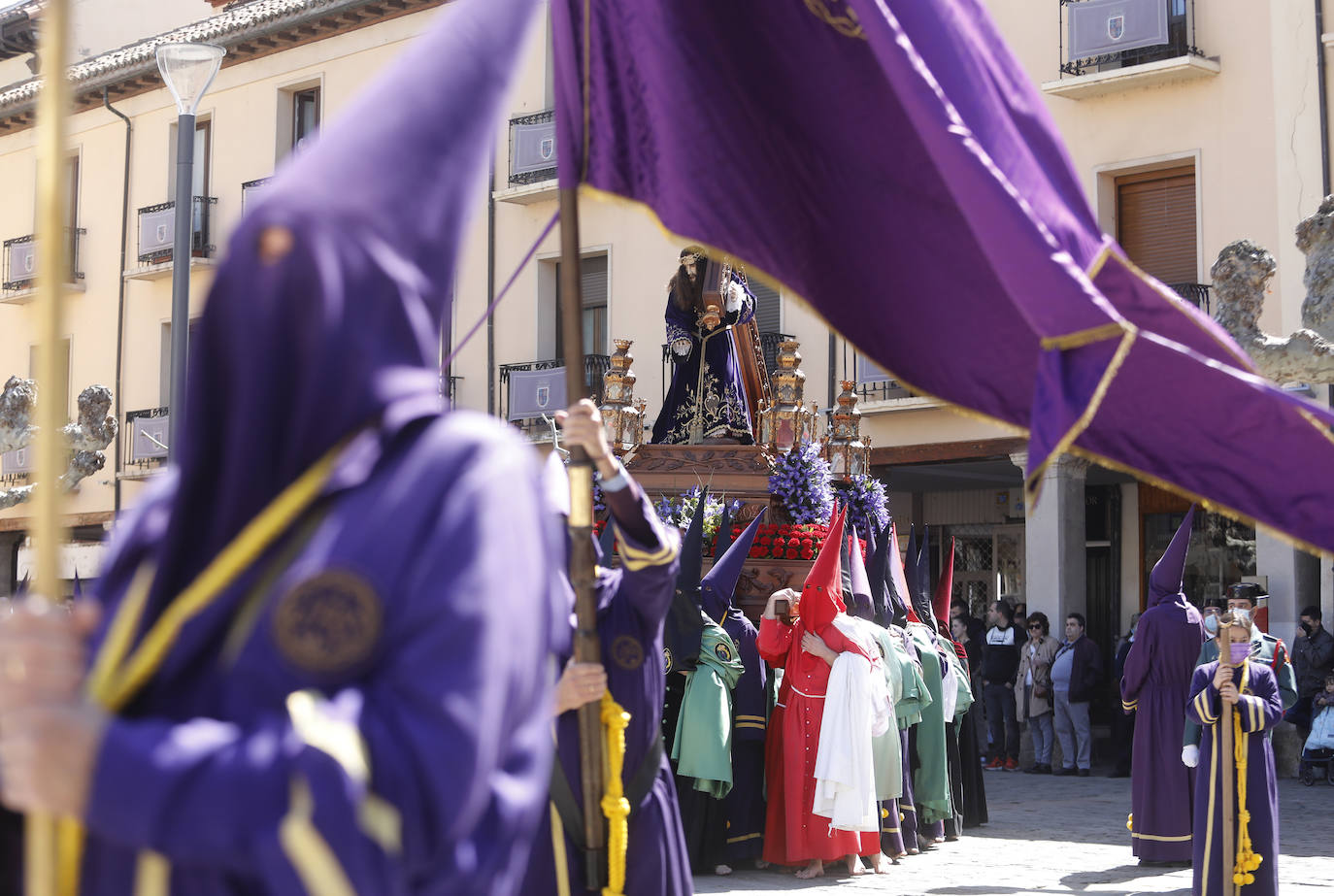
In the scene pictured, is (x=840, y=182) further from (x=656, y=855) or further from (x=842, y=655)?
(x=842, y=655)

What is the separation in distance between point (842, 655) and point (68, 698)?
906 centimetres

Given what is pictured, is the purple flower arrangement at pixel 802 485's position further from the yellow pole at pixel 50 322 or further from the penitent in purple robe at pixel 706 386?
the yellow pole at pixel 50 322

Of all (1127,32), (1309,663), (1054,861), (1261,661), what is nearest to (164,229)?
(1127,32)

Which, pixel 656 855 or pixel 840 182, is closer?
pixel 840 182

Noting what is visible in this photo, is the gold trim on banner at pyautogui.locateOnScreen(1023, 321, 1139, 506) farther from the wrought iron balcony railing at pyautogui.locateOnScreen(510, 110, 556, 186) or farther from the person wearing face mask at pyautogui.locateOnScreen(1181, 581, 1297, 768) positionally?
the wrought iron balcony railing at pyautogui.locateOnScreen(510, 110, 556, 186)

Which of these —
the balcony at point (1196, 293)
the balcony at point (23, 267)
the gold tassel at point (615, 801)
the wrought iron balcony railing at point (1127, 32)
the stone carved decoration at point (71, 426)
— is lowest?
the gold tassel at point (615, 801)

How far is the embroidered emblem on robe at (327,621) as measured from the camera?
5.98 ft

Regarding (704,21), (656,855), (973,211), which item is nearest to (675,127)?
(704,21)

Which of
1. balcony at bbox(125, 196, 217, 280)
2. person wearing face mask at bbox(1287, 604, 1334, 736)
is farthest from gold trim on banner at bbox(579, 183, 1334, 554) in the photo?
balcony at bbox(125, 196, 217, 280)

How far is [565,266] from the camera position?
361 cm

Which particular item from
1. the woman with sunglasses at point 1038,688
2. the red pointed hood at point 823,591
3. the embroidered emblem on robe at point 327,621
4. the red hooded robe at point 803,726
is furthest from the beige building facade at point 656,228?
the embroidered emblem on robe at point 327,621

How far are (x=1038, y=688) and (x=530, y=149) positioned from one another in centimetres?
1113

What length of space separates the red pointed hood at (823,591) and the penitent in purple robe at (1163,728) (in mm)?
2315

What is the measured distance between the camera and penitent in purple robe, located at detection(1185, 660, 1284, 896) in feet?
29.7
